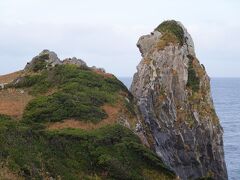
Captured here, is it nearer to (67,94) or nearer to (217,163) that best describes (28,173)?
(67,94)

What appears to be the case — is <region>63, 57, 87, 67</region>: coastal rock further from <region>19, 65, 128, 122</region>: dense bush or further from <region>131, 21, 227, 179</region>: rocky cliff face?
<region>131, 21, 227, 179</region>: rocky cliff face

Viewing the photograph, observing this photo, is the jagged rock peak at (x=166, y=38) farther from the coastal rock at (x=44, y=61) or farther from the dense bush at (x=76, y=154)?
the dense bush at (x=76, y=154)

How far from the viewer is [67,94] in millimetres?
39344

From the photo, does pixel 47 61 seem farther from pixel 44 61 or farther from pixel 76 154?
pixel 76 154

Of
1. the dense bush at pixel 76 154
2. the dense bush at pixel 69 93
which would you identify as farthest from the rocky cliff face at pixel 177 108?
the dense bush at pixel 76 154

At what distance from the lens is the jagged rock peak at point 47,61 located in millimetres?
50469

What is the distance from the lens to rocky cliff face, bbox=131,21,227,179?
44.3 metres

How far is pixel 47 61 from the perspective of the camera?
51.1 m

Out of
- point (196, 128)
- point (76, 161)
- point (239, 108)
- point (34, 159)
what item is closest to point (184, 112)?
point (196, 128)

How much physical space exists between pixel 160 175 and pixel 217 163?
20.2m

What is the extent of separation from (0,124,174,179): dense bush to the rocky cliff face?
10149 millimetres

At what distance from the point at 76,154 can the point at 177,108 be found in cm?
2075


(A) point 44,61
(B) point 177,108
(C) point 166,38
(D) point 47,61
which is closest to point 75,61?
(D) point 47,61

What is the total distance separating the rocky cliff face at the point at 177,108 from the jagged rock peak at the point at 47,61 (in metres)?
7.65
